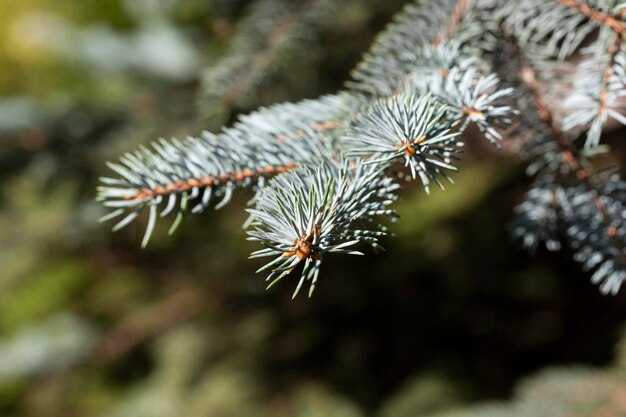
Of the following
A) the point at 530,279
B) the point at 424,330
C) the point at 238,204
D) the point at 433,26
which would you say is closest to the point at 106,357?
the point at 238,204

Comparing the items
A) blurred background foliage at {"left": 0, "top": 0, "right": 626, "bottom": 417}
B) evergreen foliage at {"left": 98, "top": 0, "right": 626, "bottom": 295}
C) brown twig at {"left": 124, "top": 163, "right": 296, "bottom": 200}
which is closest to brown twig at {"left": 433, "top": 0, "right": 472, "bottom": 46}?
evergreen foliage at {"left": 98, "top": 0, "right": 626, "bottom": 295}

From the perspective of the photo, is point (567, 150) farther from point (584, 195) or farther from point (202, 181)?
point (202, 181)

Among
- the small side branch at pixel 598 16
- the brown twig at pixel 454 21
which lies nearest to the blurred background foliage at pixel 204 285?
the brown twig at pixel 454 21

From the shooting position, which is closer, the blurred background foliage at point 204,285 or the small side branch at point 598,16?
the small side branch at point 598,16

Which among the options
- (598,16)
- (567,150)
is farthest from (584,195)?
(598,16)

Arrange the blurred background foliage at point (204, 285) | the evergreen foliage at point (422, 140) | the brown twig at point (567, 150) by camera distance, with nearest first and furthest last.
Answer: the evergreen foliage at point (422, 140), the brown twig at point (567, 150), the blurred background foliage at point (204, 285)

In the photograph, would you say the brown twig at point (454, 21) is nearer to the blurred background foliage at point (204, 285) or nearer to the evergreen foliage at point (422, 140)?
the evergreen foliage at point (422, 140)

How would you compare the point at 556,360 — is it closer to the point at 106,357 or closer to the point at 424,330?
the point at 424,330
